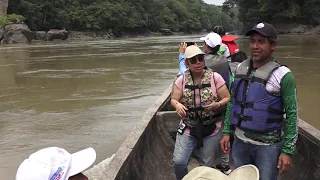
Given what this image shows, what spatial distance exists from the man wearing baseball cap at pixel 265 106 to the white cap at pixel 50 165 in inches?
45.8

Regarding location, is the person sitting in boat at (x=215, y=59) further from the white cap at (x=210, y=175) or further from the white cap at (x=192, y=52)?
the white cap at (x=210, y=175)

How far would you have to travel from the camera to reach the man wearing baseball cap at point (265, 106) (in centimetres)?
217

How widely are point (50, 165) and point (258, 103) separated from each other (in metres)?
1.39

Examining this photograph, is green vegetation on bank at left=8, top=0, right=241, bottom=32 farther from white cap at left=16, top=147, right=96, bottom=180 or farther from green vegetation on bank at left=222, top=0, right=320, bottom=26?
white cap at left=16, top=147, right=96, bottom=180

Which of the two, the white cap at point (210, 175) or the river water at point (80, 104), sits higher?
the white cap at point (210, 175)

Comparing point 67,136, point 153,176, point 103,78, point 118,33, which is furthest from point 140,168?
point 118,33

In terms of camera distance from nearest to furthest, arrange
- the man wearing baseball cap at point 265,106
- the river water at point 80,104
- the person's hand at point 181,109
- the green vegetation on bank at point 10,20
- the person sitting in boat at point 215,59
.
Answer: the man wearing baseball cap at point 265,106, the person's hand at point 181,109, the person sitting in boat at point 215,59, the river water at point 80,104, the green vegetation on bank at point 10,20

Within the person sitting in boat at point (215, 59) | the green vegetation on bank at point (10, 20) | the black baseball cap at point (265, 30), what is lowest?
the person sitting in boat at point (215, 59)

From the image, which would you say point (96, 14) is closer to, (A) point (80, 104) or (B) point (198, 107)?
(A) point (80, 104)

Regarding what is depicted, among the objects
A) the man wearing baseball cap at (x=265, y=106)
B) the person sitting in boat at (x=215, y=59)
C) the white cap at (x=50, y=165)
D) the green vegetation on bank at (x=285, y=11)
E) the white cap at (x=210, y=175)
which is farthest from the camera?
the green vegetation on bank at (x=285, y=11)

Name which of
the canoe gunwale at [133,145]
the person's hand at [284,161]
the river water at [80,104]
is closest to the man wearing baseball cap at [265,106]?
the person's hand at [284,161]

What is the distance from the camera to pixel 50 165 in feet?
4.71

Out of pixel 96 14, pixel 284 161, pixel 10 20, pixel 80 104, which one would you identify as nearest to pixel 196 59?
pixel 284 161

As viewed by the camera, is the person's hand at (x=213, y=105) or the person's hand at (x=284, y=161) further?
the person's hand at (x=213, y=105)
